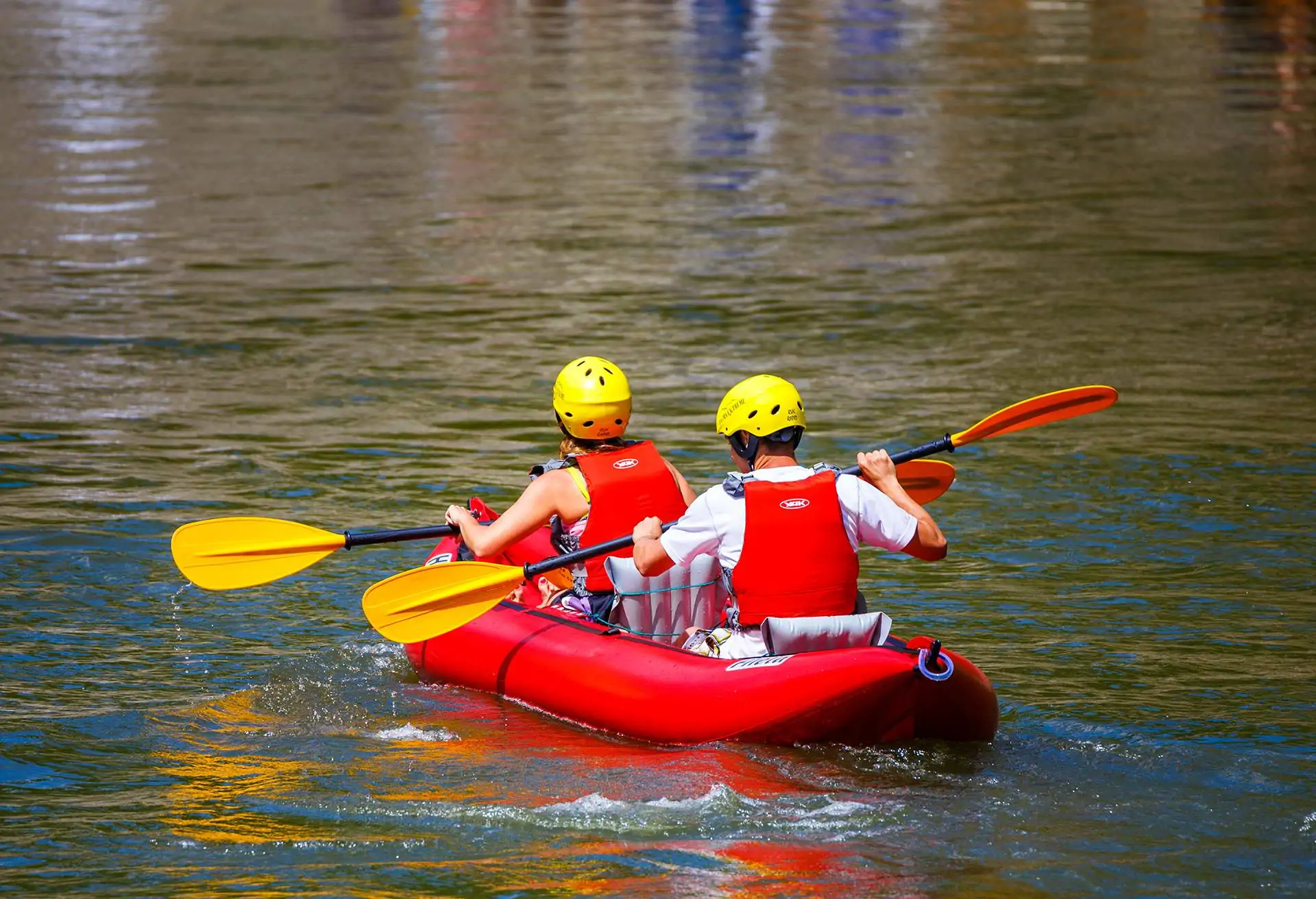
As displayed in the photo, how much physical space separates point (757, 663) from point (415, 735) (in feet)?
4.94

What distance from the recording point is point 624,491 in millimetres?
7480

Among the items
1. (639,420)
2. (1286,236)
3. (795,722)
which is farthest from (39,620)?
(1286,236)

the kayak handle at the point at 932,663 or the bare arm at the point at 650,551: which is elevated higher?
the bare arm at the point at 650,551

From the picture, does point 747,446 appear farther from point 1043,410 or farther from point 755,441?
point 1043,410

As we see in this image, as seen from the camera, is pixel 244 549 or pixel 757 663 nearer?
pixel 757 663

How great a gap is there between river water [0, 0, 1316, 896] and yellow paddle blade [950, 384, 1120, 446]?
0.94 metres

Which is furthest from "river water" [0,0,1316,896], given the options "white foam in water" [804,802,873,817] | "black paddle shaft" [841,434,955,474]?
"black paddle shaft" [841,434,955,474]

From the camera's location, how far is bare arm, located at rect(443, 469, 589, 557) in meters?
7.57

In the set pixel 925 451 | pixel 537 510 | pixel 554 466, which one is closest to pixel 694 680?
pixel 537 510

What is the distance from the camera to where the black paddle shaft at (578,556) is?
23.8 feet

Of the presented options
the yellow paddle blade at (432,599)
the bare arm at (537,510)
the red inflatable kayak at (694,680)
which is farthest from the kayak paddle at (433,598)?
the red inflatable kayak at (694,680)

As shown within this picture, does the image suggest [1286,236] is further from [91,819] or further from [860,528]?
[91,819]

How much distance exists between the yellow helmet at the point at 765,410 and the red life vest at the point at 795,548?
7.9 inches

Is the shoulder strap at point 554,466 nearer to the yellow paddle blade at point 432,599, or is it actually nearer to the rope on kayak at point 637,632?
the yellow paddle blade at point 432,599
